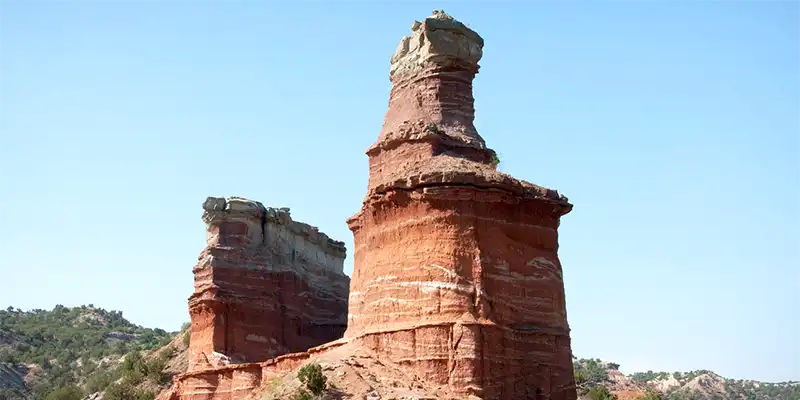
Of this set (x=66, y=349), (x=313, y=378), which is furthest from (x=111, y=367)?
(x=313, y=378)

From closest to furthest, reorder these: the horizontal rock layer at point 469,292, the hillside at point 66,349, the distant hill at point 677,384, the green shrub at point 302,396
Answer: the green shrub at point 302,396
the horizontal rock layer at point 469,292
the hillside at point 66,349
the distant hill at point 677,384

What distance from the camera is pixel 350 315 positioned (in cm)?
3978

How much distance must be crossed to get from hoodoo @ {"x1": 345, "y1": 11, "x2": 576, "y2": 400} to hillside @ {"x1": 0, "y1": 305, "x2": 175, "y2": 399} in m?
46.5

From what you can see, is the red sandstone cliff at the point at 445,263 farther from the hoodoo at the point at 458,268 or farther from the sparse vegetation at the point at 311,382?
the sparse vegetation at the point at 311,382

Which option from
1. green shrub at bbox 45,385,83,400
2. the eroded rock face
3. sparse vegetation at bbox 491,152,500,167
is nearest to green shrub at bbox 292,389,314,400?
sparse vegetation at bbox 491,152,500,167

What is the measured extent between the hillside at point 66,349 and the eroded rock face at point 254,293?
79.9ft

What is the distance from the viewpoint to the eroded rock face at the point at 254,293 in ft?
182

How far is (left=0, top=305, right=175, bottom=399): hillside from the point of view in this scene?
9194 centimetres

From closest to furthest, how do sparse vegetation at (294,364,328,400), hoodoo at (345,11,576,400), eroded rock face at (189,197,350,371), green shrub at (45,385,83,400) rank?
1. sparse vegetation at (294,364,328,400)
2. hoodoo at (345,11,576,400)
3. eroded rock face at (189,197,350,371)
4. green shrub at (45,385,83,400)

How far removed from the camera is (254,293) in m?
56.6

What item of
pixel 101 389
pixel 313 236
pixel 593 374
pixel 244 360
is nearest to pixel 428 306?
pixel 244 360

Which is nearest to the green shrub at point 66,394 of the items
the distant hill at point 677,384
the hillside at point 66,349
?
the hillside at point 66,349

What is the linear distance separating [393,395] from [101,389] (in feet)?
183

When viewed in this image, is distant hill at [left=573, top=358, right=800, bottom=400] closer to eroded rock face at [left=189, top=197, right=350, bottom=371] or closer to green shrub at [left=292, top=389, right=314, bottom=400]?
eroded rock face at [left=189, top=197, right=350, bottom=371]
